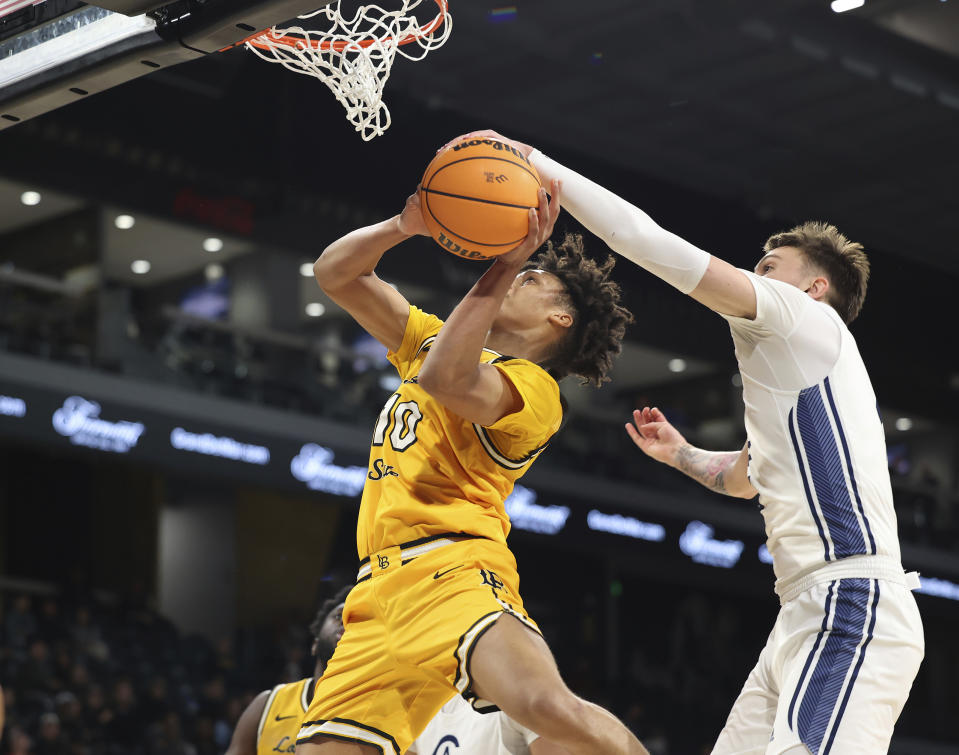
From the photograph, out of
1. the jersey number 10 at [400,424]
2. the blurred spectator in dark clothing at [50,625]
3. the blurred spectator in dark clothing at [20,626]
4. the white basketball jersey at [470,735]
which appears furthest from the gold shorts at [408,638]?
the blurred spectator in dark clothing at [50,625]

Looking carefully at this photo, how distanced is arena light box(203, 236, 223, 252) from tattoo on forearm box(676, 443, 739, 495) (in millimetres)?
17549

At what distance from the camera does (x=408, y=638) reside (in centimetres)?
351

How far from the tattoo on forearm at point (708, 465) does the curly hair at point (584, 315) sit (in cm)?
38

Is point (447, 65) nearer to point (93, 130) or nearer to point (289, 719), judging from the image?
point (93, 130)

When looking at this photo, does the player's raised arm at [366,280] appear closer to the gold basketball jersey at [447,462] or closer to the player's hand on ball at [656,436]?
the gold basketball jersey at [447,462]

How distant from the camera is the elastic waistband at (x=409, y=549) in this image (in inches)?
143

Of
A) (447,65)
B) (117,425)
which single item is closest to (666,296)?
(447,65)

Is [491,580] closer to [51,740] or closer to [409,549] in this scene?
[409,549]

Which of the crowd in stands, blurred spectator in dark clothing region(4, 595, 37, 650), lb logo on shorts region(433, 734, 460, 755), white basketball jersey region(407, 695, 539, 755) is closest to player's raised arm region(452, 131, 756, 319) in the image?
white basketball jersey region(407, 695, 539, 755)

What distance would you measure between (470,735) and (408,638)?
158 cm

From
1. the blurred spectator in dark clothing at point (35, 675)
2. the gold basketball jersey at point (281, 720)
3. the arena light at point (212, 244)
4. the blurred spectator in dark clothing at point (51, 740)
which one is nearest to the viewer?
the gold basketball jersey at point (281, 720)

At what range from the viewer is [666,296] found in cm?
1806

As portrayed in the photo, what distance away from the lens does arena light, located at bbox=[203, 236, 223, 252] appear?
831 inches

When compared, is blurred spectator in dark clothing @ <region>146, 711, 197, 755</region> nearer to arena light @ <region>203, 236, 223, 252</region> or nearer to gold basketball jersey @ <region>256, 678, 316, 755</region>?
gold basketball jersey @ <region>256, 678, 316, 755</region>
